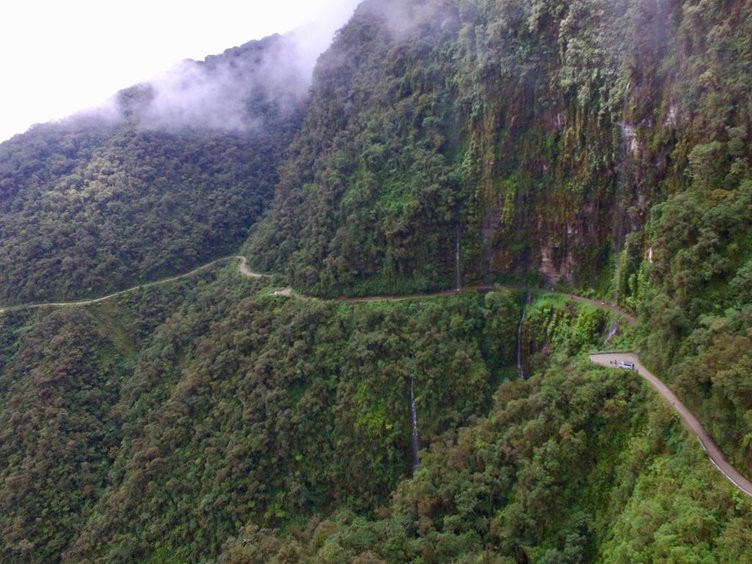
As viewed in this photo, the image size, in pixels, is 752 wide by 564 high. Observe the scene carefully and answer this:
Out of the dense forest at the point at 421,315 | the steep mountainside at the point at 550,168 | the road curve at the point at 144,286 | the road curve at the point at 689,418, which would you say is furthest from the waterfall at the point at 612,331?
the road curve at the point at 144,286

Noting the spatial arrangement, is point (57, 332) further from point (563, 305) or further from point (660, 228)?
point (660, 228)

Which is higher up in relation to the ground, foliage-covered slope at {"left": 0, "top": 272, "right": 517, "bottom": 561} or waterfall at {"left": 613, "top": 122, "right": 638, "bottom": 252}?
waterfall at {"left": 613, "top": 122, "right": 638, "bottom": 252}

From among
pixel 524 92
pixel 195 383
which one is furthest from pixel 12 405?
pixel 524 92

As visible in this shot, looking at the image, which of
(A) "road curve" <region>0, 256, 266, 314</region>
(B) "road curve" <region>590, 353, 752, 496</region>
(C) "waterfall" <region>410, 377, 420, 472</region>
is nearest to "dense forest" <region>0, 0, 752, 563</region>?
(C) "waterfall" <region>410, 377, 420, 472</region>

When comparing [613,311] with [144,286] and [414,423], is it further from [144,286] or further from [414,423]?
[144,286]

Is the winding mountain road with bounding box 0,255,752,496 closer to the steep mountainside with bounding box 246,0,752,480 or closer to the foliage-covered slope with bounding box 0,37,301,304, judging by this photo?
the steep mountainside with bounding box 246,0,752,480

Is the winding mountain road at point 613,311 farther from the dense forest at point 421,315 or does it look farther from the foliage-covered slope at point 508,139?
the foliage-covered slope at point 508,139

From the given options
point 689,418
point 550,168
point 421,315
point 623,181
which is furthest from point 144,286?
point 689,418
